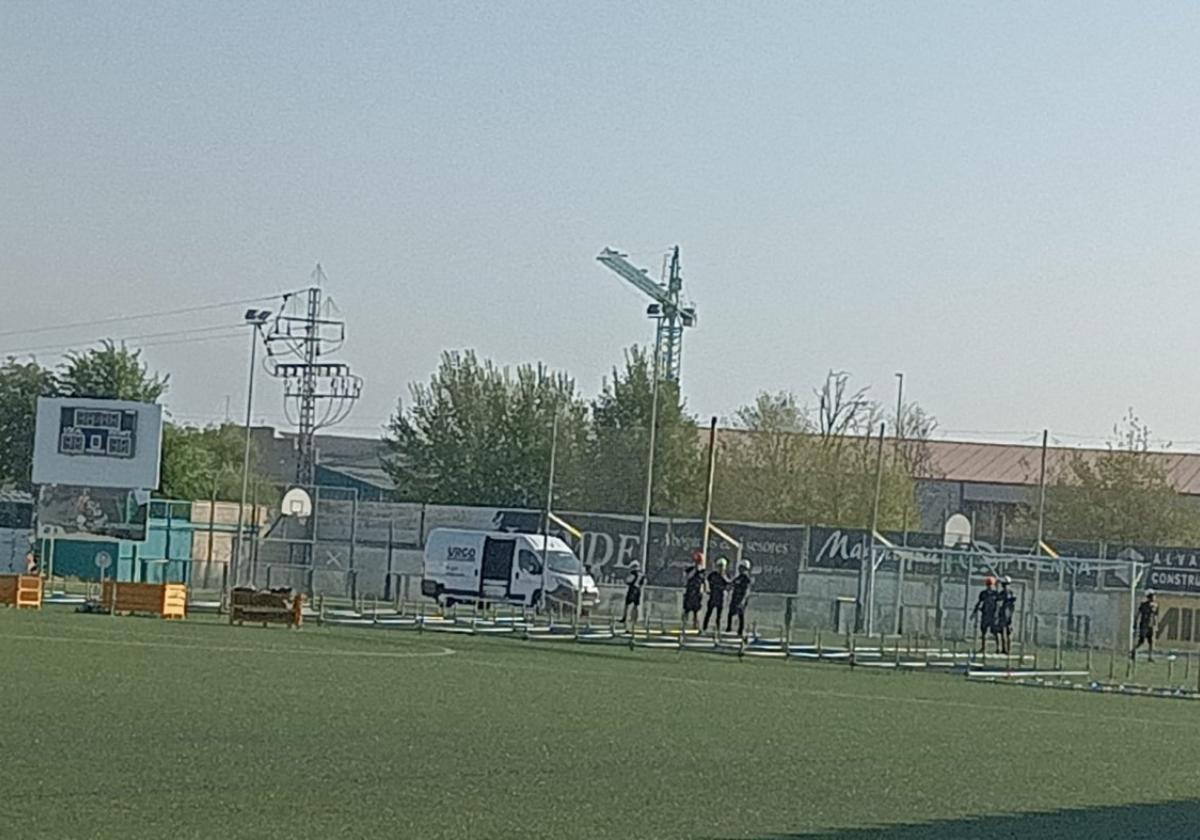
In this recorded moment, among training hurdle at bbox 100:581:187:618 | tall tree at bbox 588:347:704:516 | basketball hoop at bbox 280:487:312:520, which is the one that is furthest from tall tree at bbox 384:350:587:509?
training hurdle at bbox 100:581:187:618

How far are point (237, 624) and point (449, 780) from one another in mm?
28700

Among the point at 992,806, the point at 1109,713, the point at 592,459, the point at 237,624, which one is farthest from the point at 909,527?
the point at 992,806

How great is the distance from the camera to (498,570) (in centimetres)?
5947

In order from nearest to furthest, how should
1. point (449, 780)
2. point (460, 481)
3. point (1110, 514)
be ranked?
point (449, 780) → point (1110, 514) → point (460, 481)

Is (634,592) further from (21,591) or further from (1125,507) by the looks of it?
(1125,507)

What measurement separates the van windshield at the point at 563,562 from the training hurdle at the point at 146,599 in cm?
1232

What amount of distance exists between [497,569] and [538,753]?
40240 millimetres

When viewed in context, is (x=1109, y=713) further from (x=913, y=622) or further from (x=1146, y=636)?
(x=913, y=622)

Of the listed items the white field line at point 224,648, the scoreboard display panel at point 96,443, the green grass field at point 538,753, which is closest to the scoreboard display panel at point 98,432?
the scoreboard display panel at point 96,443

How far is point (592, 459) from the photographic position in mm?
85000

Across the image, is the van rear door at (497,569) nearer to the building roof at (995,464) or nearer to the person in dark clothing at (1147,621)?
the person in dark clothing at (1147,621)

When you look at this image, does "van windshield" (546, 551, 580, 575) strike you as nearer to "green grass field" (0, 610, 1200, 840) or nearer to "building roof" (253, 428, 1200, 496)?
"green grass field" (0, 610, 1200, 840)

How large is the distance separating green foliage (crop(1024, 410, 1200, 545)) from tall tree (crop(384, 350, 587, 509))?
18078 millimetres

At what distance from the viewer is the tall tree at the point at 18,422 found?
331 ft
